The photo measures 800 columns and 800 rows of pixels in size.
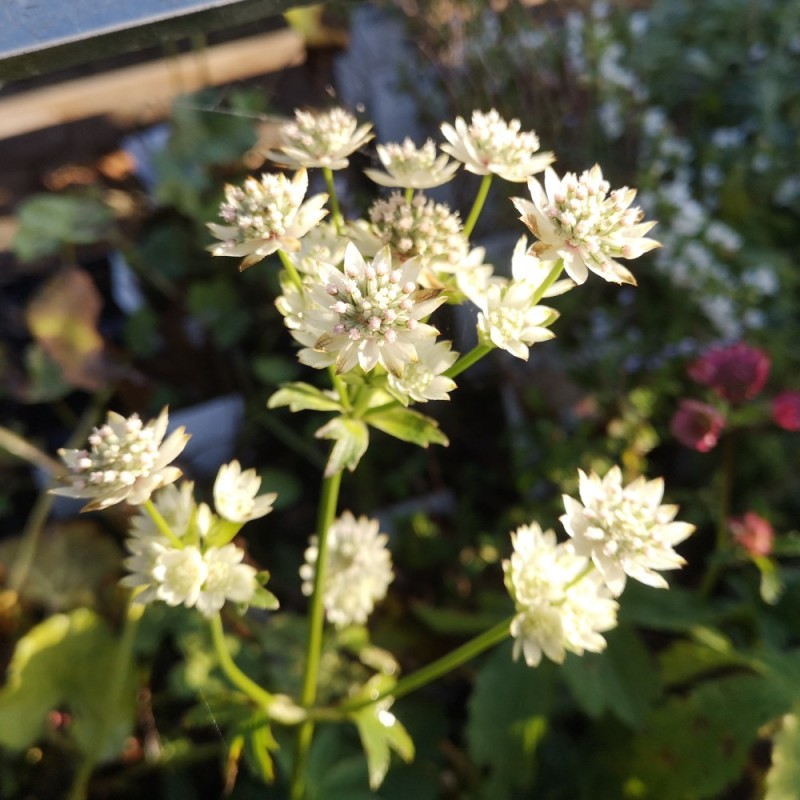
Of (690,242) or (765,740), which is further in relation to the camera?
(690,242)

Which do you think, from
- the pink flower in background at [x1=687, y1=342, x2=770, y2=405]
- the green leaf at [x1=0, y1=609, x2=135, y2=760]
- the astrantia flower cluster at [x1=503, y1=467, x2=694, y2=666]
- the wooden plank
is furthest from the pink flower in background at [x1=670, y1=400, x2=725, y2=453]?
the wooden plank

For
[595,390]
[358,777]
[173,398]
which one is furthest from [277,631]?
[595,390]

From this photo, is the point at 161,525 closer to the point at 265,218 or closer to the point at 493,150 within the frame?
the point at 265,218

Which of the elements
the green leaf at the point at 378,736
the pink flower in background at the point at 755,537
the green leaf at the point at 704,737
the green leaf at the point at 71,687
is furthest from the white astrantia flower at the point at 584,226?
the green leaf at the point at 71,687

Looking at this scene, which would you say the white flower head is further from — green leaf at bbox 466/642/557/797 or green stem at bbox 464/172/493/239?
green leaf at bbox 466/642/557/797

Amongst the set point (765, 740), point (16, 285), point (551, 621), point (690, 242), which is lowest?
point (765, 740)

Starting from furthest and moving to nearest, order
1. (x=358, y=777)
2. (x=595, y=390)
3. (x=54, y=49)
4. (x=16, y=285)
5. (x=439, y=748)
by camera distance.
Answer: (x=16, y=285)
(x=595, y=390)
(x=439, y=748)
(x=358, y=777)
(x=54, y=49)

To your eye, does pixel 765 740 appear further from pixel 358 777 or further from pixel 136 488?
pixel 136 488

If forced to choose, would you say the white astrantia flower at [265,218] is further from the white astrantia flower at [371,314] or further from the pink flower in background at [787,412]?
the pink flower in background at [787,412]
